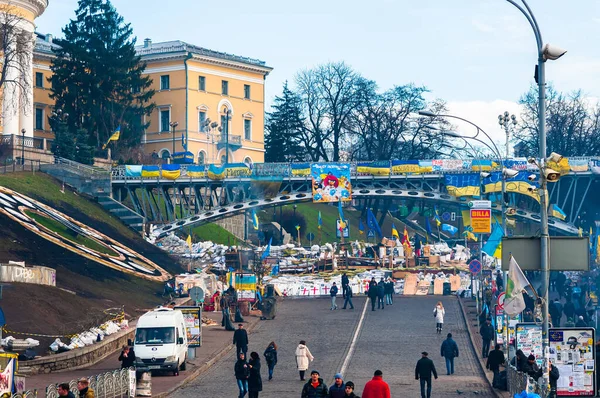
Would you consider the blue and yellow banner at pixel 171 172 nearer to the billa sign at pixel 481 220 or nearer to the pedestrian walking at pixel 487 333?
the billa sign at pixel 481 220

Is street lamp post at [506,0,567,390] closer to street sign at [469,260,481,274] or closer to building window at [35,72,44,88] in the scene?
street sign at [469,260,481,274]

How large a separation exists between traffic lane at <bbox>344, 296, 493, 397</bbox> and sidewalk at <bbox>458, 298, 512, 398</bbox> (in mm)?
239

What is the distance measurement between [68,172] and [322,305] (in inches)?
1218

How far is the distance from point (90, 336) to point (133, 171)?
168 ft

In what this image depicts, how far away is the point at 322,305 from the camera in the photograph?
206 feet

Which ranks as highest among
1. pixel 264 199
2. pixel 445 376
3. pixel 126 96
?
pixel 126 96

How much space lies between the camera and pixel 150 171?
305 ft

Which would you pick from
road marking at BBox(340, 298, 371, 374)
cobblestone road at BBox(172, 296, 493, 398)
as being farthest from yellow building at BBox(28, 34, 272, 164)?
road marking at BBox(340, 298, 371, 374)

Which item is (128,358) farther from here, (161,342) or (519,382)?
(519,382)

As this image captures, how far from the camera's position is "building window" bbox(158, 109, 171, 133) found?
121281mm

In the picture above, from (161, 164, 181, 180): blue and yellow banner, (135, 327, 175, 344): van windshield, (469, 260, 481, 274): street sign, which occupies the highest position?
(161, 164, 181, 180): blue and yellow banner

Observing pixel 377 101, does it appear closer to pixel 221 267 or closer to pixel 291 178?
pixel 291 178

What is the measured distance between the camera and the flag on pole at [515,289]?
25.6 metres

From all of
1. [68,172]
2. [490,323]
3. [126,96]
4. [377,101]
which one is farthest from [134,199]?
[490,323]
